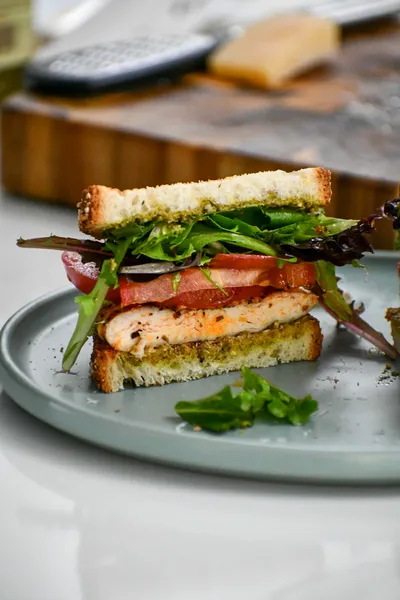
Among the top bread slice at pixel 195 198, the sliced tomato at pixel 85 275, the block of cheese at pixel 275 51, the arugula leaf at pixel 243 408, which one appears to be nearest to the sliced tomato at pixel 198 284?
the sliced tomato at pixel 85 275

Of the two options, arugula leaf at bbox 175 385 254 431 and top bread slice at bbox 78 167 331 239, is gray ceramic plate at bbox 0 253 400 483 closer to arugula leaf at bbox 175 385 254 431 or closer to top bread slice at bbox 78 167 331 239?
arugula leaf at bbox 175 385 254 431

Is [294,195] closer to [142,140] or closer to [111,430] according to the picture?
[111,430]

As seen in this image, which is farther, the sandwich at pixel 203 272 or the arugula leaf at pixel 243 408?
the sandwich at pixel 203 272

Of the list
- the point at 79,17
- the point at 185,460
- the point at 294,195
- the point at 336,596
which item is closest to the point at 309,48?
the point at 79,17

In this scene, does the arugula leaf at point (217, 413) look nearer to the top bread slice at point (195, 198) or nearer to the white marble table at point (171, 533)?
the white marble table at point (171, 533)

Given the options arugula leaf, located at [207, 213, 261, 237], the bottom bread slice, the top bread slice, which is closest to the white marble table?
the bottom bread slice

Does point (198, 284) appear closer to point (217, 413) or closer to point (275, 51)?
point (217, 413)

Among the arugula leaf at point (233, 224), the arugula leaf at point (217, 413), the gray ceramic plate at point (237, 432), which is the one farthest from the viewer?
the arugula leaf at point (233, 224)
